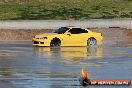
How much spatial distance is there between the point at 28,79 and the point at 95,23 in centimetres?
2849

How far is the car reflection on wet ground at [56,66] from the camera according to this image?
64.3ft

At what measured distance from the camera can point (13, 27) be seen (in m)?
46.5

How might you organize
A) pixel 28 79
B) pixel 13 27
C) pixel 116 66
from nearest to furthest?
pixel 28 79 → pixel 116 66 → pixel 13 27

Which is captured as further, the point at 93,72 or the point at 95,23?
the point at 95,23

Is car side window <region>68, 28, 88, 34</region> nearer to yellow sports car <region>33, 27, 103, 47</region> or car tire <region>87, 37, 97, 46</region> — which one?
yellow sports car <region>33, 27, 103, 47</region>

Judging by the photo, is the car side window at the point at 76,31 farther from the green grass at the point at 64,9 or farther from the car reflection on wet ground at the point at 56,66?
the green grass at the point at 64,9

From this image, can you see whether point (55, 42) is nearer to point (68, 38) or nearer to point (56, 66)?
point (68, 38)

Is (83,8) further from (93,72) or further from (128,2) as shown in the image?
(93,72)

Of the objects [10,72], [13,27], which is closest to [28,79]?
[10,72]

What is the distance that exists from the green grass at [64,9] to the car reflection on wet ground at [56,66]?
1912cm

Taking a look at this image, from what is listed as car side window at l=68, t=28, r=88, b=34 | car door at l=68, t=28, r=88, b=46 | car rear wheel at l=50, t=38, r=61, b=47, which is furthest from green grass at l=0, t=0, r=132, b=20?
car rear wheel at l=50, t=38, r=61, b=47

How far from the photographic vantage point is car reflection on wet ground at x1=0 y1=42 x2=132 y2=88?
19.6 m

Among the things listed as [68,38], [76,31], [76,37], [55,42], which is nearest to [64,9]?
[76,31]

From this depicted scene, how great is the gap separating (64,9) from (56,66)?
32.1 meters
